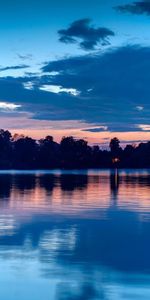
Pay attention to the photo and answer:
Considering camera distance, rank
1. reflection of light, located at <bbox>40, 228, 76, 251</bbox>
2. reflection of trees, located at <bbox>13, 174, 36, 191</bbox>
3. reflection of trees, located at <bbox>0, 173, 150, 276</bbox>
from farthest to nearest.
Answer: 1. reflection of trees, located at <bbox>13, 174, 36, 191</bbox>
2. reflection of light, located at <bbox>40, 228, 76, 251</bbox>
3. reflection of trees, located at <bbox>0, 173, 150, 276</bbox>

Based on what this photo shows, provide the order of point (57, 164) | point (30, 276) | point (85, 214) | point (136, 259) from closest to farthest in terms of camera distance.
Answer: point (30, 276) < point (136, 259) < point (85, 214) < point (57, 164)

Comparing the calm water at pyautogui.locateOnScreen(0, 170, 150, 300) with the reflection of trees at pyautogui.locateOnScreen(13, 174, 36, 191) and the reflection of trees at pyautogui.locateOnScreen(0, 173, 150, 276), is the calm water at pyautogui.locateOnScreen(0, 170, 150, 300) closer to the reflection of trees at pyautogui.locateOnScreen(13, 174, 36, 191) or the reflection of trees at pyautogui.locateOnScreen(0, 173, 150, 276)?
the reflection of trees at pyautogui.locateOnScreen(0, 173, 150, 276)

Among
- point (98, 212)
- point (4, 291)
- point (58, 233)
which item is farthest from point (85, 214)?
point (4, 291)

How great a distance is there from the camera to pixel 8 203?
2705 cm

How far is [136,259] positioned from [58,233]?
4.46 metres

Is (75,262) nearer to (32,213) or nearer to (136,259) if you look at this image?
(136,259)

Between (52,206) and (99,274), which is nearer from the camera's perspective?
(99,274)

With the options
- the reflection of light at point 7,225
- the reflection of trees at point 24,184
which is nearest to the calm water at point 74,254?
the reflection of light at point 7,225

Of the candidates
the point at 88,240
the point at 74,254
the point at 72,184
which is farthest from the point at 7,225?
the point at 72,184

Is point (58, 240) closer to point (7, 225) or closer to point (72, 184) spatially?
point (7, 225)

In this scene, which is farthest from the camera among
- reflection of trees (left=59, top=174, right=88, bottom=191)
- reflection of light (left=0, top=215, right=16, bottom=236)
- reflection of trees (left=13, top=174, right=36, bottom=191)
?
reflection of trees (left=59, top=174, right=88, bottom=191)

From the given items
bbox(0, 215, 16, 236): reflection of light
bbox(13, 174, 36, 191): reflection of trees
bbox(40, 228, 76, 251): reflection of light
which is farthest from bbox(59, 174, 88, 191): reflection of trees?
bbox(40, 228, 76, 251): reflection of light

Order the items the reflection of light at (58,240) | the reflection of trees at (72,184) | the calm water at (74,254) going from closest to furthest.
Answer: the calm water at (74,254), the reflection of light at (58,240), the reflection of trees at (72,184)

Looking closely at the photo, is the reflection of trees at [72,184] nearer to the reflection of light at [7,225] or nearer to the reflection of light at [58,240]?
the reflection of light at [7,225]
